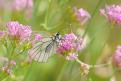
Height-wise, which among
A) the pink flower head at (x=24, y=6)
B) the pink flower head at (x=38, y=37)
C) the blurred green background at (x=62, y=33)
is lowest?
the blurred green background at (x=62, y=33)

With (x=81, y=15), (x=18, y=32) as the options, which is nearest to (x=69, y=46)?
(x=18, y=32)

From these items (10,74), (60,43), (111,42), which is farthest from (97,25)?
(10,74)

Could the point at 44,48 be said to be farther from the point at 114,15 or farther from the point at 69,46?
the point at 114,15

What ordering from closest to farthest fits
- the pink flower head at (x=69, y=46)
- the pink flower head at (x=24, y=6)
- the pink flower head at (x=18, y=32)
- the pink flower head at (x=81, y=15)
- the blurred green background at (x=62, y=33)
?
the pink flower head at (x=18, y=32) < the pink flower head at (x=69, y=46) < the blurred green background at (x=62, y=33) < the pink flower head at (x=81, y=15) < the pink flower head at (x=24, y=6)

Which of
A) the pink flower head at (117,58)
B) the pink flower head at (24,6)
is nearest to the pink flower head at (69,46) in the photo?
the pink flower head at (117,58)

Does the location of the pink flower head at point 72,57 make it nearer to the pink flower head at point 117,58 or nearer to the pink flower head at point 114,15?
the pink flower head at point 117,58

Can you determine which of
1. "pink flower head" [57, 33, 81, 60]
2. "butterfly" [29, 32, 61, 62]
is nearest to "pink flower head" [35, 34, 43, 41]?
"butterfly" [29, 32, 61, 62]

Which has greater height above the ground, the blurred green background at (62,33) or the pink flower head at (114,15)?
the pink flower head at (114,15)
